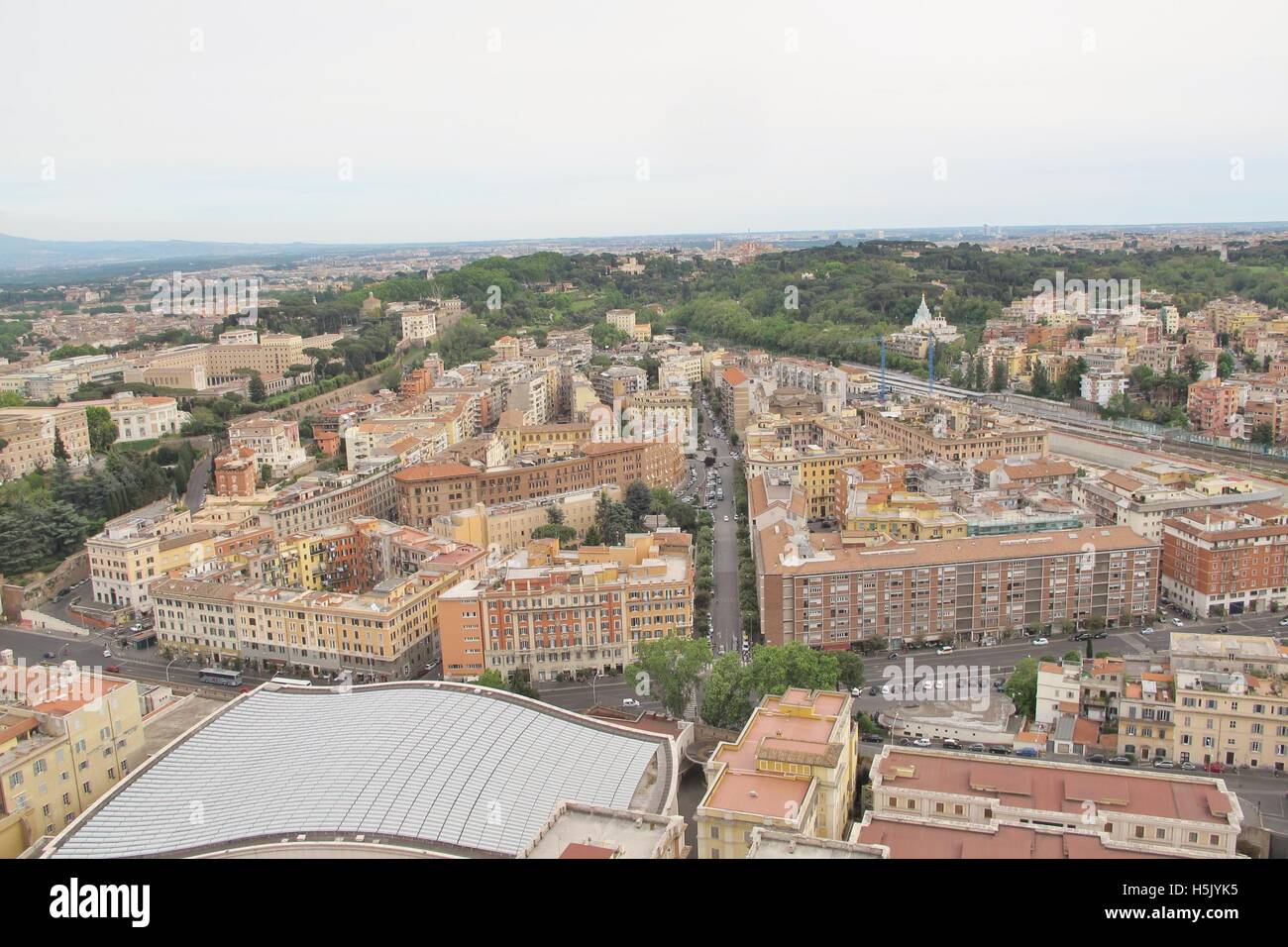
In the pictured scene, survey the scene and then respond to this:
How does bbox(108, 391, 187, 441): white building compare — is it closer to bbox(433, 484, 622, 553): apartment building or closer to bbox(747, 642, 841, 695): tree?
bbox(433, 484, 622, 553): apartment building

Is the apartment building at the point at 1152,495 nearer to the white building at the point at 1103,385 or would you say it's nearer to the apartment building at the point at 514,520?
the apartment building at the point at 514,520

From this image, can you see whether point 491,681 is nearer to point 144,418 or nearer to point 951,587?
point 951,587

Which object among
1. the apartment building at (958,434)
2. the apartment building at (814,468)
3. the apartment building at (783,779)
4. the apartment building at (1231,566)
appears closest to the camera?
the apartment building at (783,779)

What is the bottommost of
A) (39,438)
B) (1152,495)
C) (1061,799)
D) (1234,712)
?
(1234,712)

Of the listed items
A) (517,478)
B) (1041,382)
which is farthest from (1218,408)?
(517,478)

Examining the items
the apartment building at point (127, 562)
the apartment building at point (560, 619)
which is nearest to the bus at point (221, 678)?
the apartment building at point (560, 619)

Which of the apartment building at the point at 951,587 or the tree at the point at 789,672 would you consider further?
the apartment building at the point at 951,587

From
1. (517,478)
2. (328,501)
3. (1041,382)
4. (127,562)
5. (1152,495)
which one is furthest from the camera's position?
(1041,382)

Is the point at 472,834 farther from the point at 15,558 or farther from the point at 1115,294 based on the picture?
the point at 1115,294
